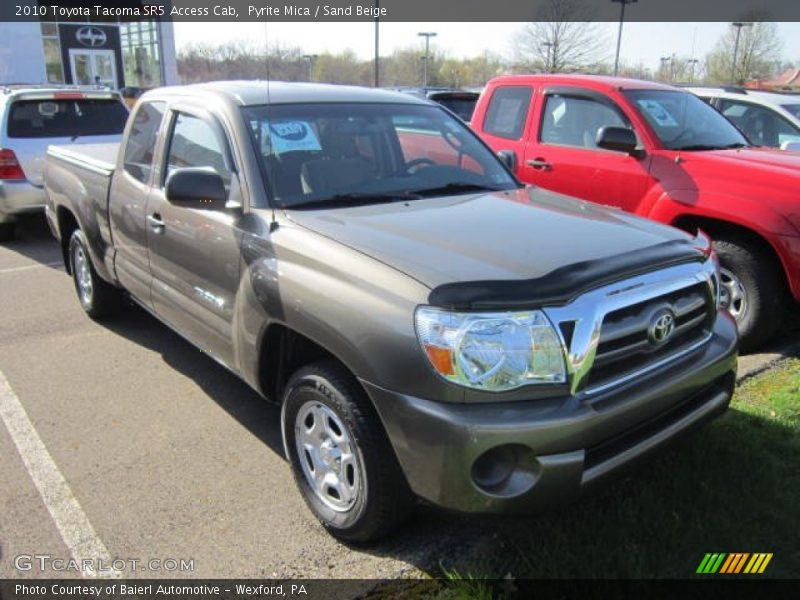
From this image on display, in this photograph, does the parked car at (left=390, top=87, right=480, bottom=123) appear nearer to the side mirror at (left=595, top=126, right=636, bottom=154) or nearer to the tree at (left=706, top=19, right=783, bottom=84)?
the side mirror at (left=595, top=126, right=636, bottom=154)

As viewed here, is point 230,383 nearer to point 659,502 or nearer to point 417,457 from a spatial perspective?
point 417,457

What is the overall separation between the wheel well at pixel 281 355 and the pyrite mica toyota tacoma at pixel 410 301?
1 centimetres

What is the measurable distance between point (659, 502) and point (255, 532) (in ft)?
5.83

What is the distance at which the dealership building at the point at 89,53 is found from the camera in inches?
1067

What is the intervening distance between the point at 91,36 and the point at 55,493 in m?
30.4

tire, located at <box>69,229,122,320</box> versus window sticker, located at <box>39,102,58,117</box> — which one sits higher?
window sticker, located at <box>39,102,58,117</box>

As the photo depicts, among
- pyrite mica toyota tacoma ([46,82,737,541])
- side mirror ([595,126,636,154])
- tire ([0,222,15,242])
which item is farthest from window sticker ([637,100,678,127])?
tire ([0,222,15,242])

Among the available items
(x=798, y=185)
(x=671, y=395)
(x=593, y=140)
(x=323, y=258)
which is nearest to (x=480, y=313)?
(x=323, y=258)

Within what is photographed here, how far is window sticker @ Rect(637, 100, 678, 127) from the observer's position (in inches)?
220

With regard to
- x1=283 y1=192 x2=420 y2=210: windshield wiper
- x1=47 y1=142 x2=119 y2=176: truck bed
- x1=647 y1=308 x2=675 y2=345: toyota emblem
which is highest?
x1=283 y1=192 x2=420 y2=210: windshield wiper

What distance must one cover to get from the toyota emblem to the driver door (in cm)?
186

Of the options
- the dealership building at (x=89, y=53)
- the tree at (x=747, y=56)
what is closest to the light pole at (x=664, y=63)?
the tree at (x=747, y=56)

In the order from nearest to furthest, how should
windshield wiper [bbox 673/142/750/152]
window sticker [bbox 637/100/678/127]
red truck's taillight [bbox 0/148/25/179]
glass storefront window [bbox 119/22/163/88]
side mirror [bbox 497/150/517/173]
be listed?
side mirror [bbox 497/150/517/173], windshield wiper [bbox 673/142/750/152], window sticker [bbox 637/100/678/127], red truck's taillight [bbox 0/148/25/179], glass storefront window [bbox 119/22/163/88]

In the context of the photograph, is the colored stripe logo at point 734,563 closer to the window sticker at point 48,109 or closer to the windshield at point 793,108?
the windshield at point 793,108
